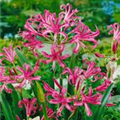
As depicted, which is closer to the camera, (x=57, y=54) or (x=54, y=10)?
(x=57, y=54)

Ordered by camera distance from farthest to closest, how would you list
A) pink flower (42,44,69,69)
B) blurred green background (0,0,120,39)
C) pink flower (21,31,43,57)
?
blurred green background (0,0,120,39), pink flower (21,31,43,57), pink flower (42,44,69,69)

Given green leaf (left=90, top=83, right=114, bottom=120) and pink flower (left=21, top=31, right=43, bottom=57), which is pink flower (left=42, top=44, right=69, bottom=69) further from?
green leaf (left=90, top=83, right=114, bottom=120)

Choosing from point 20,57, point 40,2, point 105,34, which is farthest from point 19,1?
point 20,57

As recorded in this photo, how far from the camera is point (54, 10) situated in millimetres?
7438

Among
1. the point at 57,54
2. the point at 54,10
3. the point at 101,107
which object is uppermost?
the point at 57,54

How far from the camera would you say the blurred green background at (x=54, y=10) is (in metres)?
7.48

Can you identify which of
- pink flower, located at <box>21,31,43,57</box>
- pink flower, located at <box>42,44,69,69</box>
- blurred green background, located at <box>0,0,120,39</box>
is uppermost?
pink flower, located at <box>21,31,43,57</box>

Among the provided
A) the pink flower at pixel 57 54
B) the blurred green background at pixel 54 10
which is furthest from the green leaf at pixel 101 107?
the blurred green background at pixel 54 10

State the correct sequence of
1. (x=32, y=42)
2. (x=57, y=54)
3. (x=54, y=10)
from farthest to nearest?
(x=54, y=10) < (x=32, y=42) < (x=57, y=54)

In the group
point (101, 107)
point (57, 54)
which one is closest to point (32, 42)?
point (57, 54)

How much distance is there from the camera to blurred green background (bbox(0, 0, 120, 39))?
24.5 ft

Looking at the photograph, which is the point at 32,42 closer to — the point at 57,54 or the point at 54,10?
the point at 57,54

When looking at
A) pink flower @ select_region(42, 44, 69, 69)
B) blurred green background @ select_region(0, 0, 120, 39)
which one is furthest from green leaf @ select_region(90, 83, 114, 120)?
blurred green background @ select_region(0, 0, 120, 39)

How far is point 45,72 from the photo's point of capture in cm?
407
